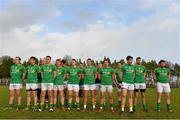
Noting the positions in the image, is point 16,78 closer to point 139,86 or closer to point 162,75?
point 139,86

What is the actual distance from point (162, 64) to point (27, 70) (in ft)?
22.5

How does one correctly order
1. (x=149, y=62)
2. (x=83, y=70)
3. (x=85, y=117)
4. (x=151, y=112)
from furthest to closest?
(x=149, y=62) → (x=83, y=70) → (x=151, y=112) → (x=85, y=117)

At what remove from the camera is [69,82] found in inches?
679

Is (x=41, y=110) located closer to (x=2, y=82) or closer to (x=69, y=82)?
(x=69, y=82)

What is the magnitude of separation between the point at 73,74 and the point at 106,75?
5.54ft

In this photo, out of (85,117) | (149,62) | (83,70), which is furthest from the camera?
(149,62)

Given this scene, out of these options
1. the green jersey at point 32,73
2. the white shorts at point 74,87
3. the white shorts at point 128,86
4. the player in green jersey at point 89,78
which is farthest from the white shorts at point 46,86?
the white shorts at point 128,86

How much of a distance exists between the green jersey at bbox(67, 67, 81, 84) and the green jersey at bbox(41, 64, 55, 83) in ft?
2.95

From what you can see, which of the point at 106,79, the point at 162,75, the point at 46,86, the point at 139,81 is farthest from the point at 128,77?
the point at 46,86

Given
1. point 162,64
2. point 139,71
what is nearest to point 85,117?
point 139,71

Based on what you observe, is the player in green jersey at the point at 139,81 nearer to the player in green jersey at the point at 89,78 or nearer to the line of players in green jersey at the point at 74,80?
the line of players in green jersey at the point at 74,80

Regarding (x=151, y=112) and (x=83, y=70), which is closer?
(x=151, y=112)

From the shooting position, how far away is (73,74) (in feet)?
56.6

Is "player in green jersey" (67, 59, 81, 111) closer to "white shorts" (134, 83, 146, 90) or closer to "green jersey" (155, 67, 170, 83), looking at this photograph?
"white shorts" (134, 83, 146, 90)
